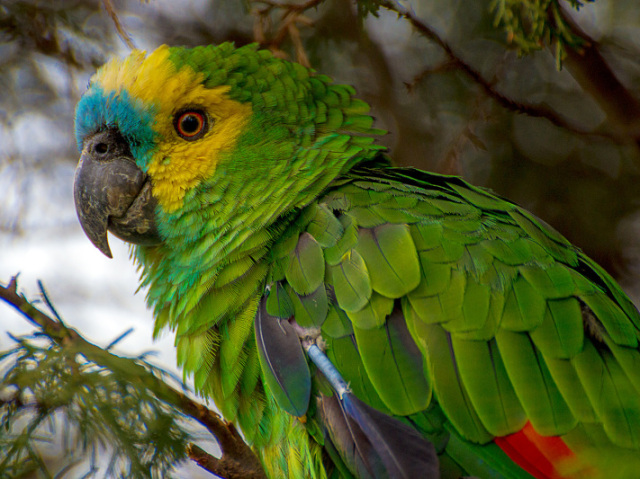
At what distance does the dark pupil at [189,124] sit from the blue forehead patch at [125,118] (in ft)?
0.28

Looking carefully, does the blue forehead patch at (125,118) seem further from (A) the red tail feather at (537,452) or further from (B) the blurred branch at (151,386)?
(A) the red tail feather at (537,452)

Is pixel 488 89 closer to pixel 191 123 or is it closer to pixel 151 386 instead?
pixel 191 123

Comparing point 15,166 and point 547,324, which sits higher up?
point 15,166

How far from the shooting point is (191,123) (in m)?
1.75

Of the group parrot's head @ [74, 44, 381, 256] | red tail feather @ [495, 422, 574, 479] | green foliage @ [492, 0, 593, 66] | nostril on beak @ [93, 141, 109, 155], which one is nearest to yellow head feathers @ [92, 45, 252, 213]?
parrot's head @ [74, 44, 381, 256]

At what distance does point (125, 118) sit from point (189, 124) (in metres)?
0.19

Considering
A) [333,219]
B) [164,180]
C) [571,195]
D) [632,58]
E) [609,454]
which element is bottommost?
[609,454]

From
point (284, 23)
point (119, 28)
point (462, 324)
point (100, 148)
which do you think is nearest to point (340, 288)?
point (462, 324)

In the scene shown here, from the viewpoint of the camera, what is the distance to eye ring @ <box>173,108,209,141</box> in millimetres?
1734

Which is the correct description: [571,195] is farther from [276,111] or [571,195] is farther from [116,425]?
[116,425]

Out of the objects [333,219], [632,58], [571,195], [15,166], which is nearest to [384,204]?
[333,219]

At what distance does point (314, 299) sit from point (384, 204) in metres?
0.31

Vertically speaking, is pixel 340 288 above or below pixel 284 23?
below

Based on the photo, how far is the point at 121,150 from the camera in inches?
68.9
